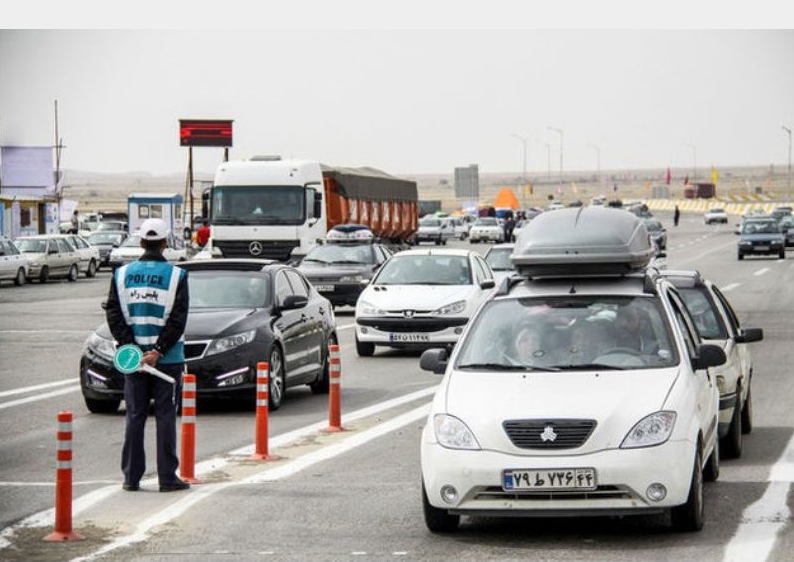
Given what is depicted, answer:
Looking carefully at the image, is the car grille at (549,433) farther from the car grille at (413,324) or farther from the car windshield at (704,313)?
the car grille at (413,324)

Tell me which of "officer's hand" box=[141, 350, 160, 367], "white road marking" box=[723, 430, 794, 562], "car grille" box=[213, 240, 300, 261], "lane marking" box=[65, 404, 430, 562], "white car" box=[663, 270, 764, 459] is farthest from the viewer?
"car grille" box=[213, 240, 300, 261]

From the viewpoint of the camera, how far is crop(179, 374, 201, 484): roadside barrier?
39.7 ft

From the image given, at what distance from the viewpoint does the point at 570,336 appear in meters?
10.8

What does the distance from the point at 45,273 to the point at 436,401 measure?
4798 centimetres

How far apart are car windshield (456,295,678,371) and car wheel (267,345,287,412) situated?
652 cm

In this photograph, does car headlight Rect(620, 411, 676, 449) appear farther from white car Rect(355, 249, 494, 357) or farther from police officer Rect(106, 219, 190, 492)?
white car Rect(355, 249, 494, 357)

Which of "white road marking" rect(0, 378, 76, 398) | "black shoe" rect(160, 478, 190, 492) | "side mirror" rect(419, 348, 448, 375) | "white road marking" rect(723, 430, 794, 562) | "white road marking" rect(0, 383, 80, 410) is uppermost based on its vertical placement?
"side mirror" rect(419, 348, 448, 375)

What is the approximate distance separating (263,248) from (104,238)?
98.0 ft

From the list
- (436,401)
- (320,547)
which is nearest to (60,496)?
(320,547)

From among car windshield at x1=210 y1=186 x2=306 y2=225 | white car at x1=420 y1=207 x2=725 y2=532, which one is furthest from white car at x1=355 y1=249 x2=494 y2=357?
car windshield at x1=210 y1=186 x2=306 y2=225

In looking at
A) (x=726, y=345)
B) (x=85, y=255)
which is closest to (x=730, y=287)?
(x=85, y=255)

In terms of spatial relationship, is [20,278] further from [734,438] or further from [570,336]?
[570,336]

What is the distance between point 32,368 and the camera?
24.0 meters

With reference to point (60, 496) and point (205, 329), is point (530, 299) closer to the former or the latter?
point (60, 496)
